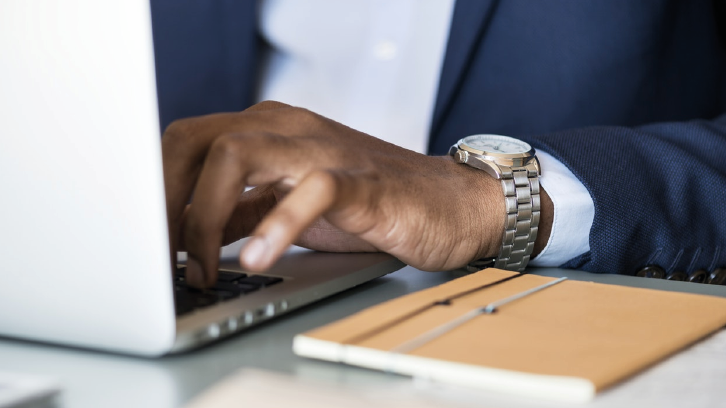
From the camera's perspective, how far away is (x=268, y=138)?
53 cm

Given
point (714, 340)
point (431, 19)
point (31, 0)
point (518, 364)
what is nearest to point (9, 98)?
point (31, 0)

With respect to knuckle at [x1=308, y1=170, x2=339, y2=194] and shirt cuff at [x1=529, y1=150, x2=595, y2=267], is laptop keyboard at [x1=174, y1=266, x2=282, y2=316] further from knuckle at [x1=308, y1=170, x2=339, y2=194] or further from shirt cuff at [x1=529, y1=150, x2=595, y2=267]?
shirt cuff at [x1=529, y1=150, x2=595, y2=267]

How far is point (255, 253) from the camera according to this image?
43 centimetres

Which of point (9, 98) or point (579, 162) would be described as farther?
point (579, 162)

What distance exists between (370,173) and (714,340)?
0.27m

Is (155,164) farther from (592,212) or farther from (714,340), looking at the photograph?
(592,212)

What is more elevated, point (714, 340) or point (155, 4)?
point (155, 4)

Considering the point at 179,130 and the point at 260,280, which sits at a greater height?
the point at 179,130

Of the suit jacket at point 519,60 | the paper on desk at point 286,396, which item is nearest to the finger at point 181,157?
the paper on desk at point 286,396

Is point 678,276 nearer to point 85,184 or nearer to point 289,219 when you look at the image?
point 289,219

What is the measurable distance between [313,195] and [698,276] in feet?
1.65

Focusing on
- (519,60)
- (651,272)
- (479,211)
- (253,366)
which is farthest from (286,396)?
(519,60)

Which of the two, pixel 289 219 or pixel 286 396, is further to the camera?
pixel 289 219

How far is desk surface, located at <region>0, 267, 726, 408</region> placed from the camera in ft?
1.09
